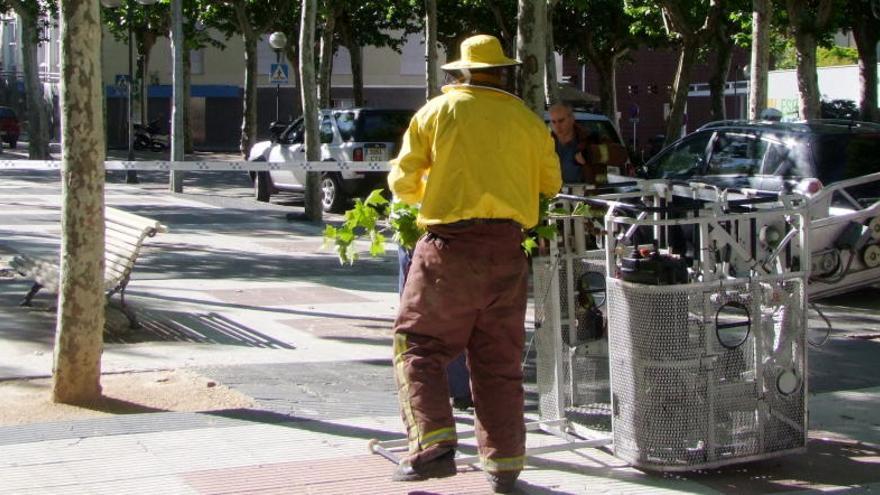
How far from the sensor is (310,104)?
Result: 59.0 feet

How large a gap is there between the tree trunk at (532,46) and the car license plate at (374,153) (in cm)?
715

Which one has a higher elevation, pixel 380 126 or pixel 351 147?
pixel 380 126

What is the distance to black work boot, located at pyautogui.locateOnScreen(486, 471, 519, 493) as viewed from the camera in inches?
209

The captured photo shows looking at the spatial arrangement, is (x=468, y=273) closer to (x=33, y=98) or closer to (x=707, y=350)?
(x=707, y=350)

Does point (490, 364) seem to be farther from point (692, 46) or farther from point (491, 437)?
point (692, 46)

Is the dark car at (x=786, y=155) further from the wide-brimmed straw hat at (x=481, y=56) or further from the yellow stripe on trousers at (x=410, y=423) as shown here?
the yellow stripe on trousers at (x=410, y=423)

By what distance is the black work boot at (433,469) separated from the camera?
5.15 meters

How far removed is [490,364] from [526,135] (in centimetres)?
98

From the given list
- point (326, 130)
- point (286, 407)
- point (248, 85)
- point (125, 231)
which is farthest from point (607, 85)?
point (286, 407)

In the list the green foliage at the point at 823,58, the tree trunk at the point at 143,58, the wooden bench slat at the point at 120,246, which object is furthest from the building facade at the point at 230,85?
the wooden bench slat at the point at 120,246

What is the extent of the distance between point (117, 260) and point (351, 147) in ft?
36.2

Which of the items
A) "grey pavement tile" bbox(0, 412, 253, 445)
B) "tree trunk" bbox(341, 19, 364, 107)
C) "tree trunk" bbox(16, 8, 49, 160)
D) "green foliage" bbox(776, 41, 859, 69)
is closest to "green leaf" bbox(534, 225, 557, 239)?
"grey pavement tile" bbox(0, 412, 253, 445)

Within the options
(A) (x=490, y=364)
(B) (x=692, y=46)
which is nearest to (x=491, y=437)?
(A) (x=490, y=364)

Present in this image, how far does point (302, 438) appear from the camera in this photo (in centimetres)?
637
